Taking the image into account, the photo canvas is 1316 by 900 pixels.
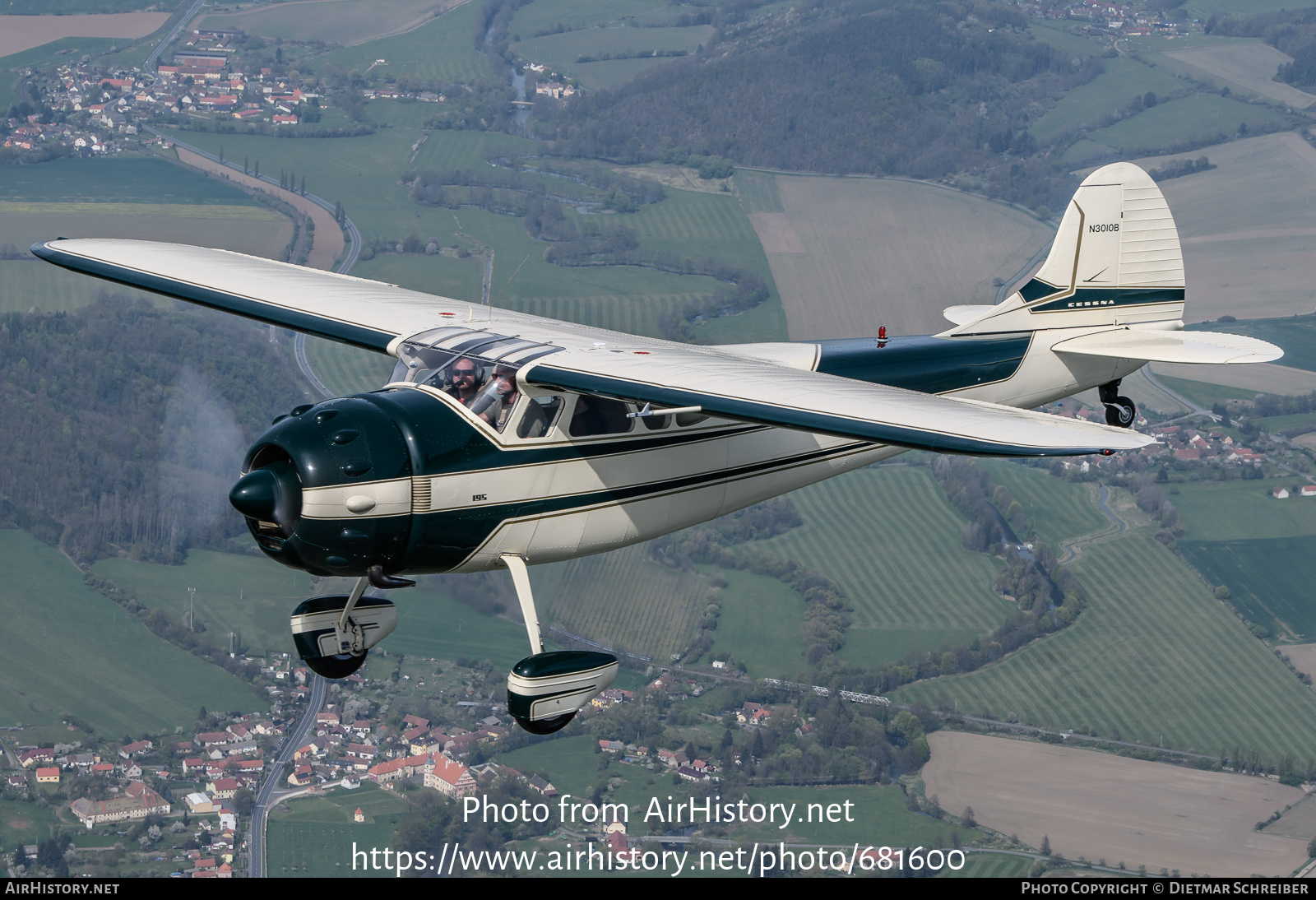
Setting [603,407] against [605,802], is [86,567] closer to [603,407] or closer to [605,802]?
[605,802]

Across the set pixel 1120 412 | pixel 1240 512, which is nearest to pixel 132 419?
pixel 1240 512

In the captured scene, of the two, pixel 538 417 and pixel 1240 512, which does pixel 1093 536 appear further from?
pixel 538 417

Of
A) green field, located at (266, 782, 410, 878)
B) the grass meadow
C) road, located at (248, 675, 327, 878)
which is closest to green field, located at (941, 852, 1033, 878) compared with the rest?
green field, located at (266, 782, 410, 878)

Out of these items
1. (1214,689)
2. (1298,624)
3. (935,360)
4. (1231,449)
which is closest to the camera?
(935,360)

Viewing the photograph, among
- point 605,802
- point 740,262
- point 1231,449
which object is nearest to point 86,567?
point 605,802

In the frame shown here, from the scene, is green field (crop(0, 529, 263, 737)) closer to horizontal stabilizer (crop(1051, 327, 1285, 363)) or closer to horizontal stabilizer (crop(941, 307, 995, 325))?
horizontal stabilizer (crop(941, 307, 995, 325))

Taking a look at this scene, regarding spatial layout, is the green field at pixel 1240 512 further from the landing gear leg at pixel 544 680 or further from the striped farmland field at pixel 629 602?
the landing gear leg at pixel 544 680
